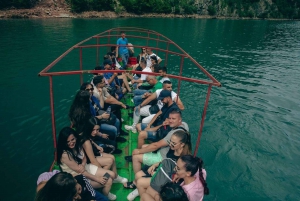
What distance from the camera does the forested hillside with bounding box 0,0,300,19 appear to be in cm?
5103

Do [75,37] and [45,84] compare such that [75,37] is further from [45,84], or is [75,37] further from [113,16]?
[113,16]

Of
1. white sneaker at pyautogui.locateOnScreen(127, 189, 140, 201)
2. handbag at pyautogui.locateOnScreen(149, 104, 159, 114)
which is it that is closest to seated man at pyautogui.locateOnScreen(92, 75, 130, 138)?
handbag at pyautogui.locateOnScreen(149, 104, 159, 114)

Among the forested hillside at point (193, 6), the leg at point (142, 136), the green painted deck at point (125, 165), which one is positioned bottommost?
the green painted deck at point (125, 165)

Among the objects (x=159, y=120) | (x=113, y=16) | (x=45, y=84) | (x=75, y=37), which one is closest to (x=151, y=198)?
(x=159, y=120)

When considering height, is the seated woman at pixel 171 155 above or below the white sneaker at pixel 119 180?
above

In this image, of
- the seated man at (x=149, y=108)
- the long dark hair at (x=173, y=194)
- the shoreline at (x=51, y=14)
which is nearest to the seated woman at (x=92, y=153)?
the long dark hair at (x=173, y=194)

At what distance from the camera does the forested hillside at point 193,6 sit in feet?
167

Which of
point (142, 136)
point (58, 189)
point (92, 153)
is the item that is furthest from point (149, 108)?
point (58, 189)

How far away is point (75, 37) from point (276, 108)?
84.8ft

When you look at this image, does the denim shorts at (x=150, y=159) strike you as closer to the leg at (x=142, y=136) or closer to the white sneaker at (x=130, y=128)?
the leg at (x=142, y=136)

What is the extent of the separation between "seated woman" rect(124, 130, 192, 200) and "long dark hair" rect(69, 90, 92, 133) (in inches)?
64.6

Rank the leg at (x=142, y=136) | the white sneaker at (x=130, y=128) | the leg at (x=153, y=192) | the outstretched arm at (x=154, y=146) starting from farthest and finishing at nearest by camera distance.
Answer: the white sneaker at (x=130, y=128), the leg at (x=142, y=136), the outstretched arm at (x=154, y=146), the leg at (x=153, y=192)

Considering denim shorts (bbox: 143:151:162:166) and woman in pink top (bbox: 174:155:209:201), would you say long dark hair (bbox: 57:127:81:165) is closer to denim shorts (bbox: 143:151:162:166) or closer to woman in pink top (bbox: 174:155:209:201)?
denim shorts (bbox: 143:151:162:166)

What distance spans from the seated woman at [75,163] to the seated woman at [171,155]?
1.65ft
